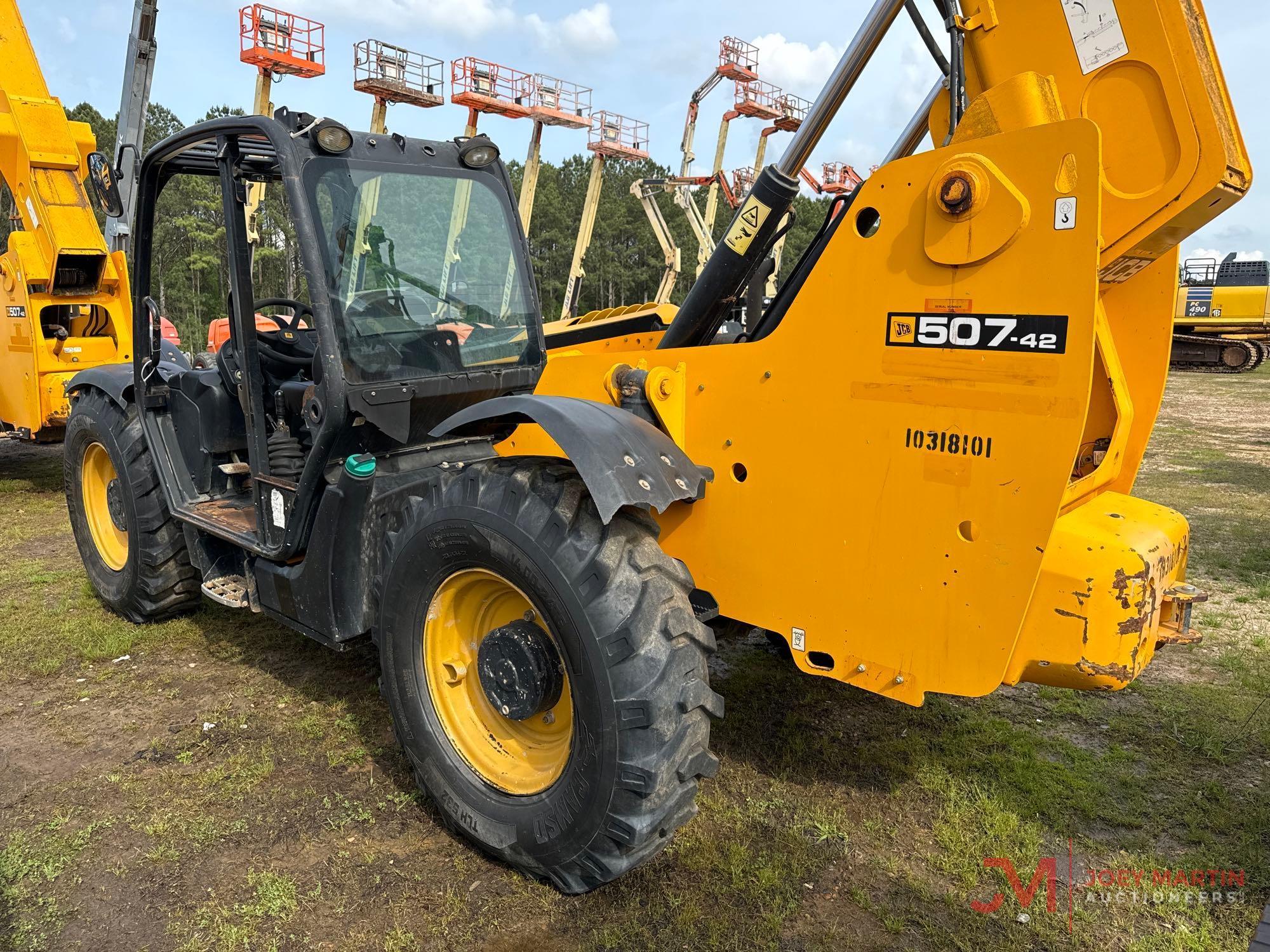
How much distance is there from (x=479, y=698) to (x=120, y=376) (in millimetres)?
3289

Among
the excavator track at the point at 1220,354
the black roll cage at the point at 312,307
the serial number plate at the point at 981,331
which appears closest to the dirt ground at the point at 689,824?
the black roll cage at the point at 312,307

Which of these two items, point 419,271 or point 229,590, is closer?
point 419,271

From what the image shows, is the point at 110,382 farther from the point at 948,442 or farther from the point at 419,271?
the point at 948,442

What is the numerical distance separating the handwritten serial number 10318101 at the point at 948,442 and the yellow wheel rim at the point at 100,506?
15.4 feet

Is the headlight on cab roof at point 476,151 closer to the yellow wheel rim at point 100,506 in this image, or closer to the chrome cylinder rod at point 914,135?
the chrome cylinder rod at point 914,135

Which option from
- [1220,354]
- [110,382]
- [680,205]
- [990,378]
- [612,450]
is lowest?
[1220,354]

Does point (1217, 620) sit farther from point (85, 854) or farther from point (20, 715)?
point (20, 715)

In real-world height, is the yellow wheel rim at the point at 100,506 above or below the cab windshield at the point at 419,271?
below

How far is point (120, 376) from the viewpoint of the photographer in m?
4.90

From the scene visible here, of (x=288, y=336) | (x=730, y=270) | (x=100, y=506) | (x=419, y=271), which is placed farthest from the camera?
(x=100, y=506)

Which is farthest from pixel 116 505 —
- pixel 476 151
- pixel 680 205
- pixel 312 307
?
pixel 680 205

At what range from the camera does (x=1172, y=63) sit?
2.31 metres

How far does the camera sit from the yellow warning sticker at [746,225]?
10.3ft

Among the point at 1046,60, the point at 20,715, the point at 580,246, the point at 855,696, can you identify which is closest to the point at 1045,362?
the point at 1046,60
